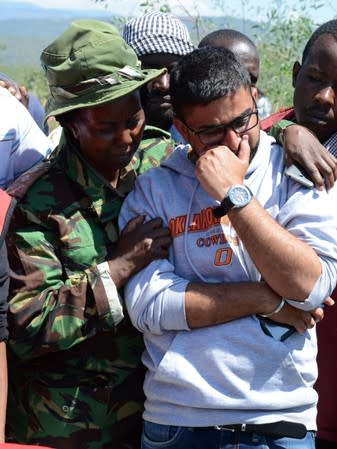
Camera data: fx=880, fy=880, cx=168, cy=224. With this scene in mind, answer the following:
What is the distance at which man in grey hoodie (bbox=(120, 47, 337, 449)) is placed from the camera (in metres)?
2.58

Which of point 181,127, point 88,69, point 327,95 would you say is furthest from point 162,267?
point 327,95

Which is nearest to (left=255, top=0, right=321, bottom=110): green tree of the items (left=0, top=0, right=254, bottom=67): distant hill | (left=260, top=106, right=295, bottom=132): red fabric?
(left=0, top=0, right=254, bottom=67): distant hill

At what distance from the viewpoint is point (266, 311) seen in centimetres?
262

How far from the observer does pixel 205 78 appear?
271cm

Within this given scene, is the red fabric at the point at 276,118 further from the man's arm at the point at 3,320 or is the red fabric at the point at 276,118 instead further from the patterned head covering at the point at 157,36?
the man's arm at the point at 3,320

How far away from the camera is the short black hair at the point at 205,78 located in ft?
8.80

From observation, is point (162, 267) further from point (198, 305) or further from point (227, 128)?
point (227, 128)

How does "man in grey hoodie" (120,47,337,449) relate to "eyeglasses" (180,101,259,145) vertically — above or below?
below

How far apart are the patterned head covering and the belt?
7.36 feet

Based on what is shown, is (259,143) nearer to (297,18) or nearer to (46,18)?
(297,18)

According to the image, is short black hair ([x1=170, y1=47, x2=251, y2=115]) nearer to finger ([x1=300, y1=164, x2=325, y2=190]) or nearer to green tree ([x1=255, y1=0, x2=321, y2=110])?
finger ([x1=300, y1=164, x2=325, y2=190])

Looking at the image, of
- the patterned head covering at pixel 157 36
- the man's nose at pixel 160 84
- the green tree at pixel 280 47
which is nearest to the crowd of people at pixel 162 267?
the man's nose at pixel 160 84

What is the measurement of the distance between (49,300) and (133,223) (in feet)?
1.21

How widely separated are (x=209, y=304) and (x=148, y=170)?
1.87ft
